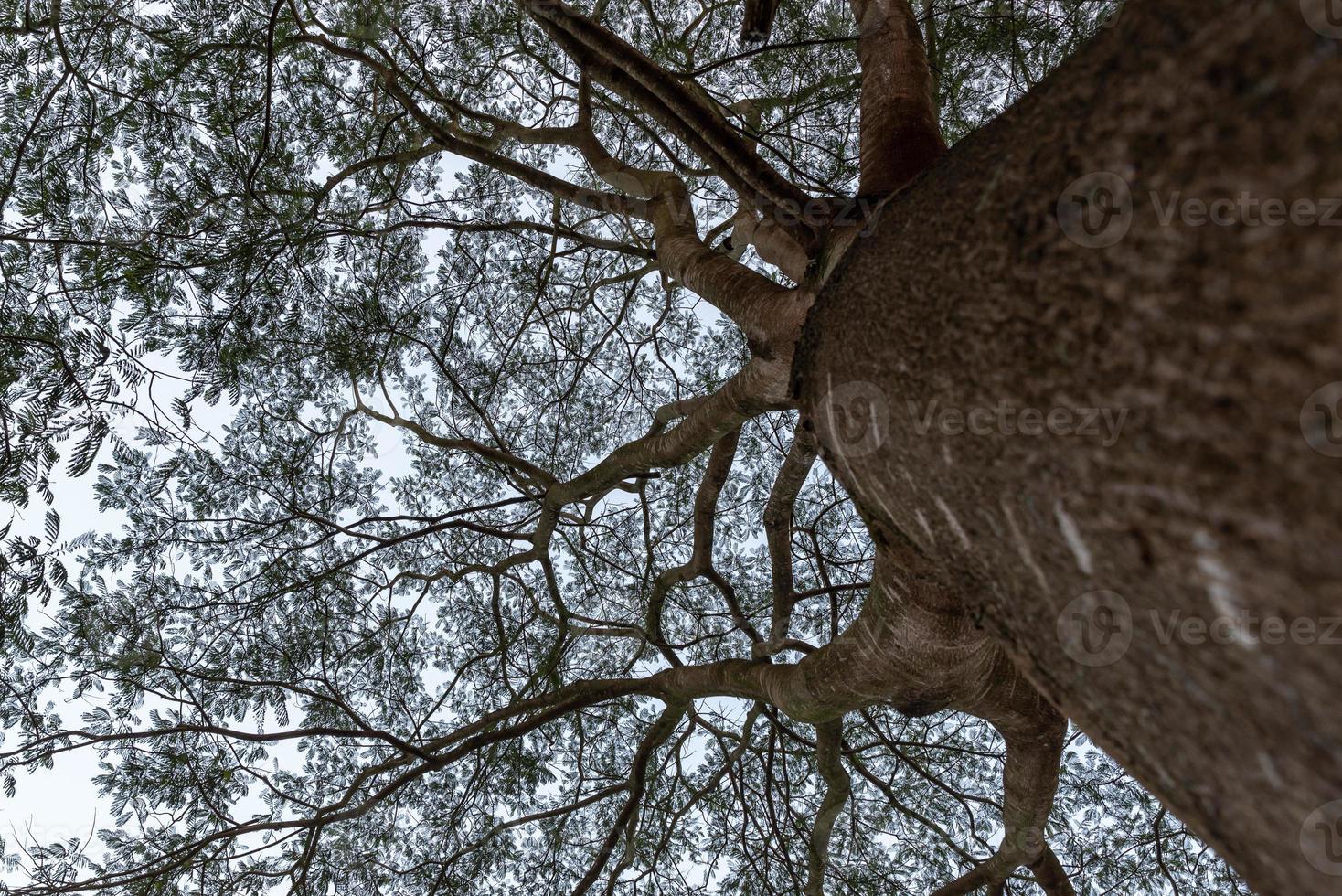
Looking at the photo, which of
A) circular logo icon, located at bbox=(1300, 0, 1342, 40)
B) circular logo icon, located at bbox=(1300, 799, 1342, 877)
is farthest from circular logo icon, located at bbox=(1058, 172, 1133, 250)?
A: circular logo icon, located at bbox=(1300, 799, 1342, 877)

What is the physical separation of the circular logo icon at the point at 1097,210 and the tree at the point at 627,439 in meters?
0.02

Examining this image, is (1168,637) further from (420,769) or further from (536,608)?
(536,608)

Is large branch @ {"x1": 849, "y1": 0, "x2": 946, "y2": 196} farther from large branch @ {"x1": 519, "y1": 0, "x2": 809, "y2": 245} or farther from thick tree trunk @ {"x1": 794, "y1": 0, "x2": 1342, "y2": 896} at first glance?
thick tree trunk @ {"x1": 794, "y1": 0, "x2": 1342, "y2": 896}

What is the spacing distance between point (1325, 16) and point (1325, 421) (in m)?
0.30

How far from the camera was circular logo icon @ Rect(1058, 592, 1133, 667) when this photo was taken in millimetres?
652

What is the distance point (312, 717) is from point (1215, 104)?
5.03 meters

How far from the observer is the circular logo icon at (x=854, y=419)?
100cm

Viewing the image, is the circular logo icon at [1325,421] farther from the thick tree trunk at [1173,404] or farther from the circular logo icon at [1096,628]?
the circular logo icon at [1096,628]

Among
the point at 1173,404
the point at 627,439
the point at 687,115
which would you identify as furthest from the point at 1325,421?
the point at 627,439

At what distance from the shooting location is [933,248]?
0.91 meters

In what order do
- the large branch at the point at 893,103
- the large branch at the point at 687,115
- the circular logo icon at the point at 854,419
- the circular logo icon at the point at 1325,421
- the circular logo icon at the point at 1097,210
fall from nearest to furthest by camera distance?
the circular logo icon at the point at 1325,421, the circular logo icon at the point at 1097,210, the circular logo icon at the point at 854,419, the large branch at the point at 687,115, the large branch at the point at 893,103

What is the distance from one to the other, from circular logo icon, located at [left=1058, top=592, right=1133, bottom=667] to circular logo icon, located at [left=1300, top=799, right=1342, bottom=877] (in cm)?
17

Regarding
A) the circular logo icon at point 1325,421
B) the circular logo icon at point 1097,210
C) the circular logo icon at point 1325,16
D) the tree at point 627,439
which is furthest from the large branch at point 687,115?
the circular logo icon at point 1325,421

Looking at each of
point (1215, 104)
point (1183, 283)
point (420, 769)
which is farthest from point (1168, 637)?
point (420, 769)
